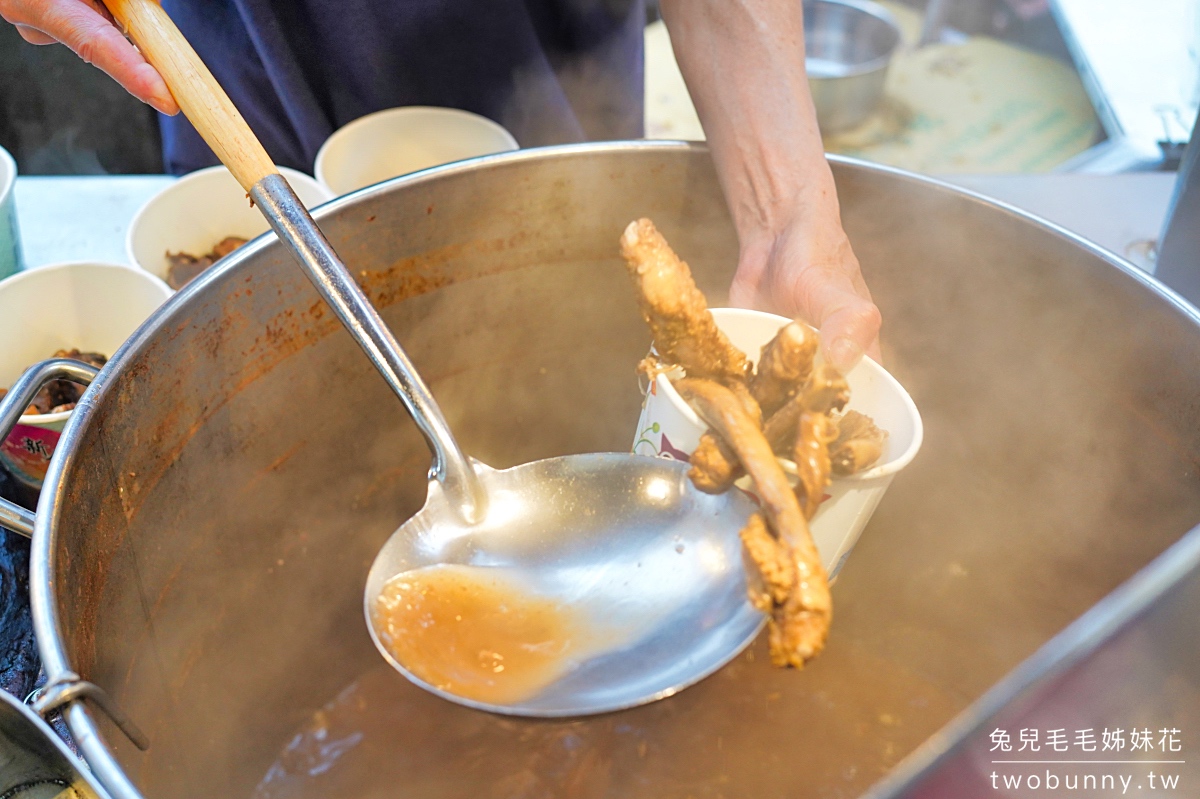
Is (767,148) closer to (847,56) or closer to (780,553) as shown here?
(780,553)

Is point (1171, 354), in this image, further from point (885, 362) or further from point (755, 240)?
point (755, 240)

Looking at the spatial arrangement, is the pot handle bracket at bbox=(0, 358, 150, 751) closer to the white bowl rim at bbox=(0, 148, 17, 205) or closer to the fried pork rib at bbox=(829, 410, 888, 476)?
the white bowl rim at bbox=(0, 148, 17, 205)

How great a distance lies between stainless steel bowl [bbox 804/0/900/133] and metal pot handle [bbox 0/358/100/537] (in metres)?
1.89

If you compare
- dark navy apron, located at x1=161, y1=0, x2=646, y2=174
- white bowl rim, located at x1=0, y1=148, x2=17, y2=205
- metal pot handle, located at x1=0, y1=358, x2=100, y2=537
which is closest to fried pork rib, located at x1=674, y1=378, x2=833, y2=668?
metal pot handle, located at x1=0, y1=358, x2=100, y2=537

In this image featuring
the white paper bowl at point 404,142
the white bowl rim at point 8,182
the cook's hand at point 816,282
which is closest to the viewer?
the cook's hand at point 816,282

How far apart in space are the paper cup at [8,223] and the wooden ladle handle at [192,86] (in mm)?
398

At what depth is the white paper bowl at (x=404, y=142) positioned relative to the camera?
1.19 meters

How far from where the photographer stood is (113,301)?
1.00 m

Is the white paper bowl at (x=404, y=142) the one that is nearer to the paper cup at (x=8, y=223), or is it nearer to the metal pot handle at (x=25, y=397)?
the paper cup at (x=8, y=223)

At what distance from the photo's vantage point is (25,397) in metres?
0.65

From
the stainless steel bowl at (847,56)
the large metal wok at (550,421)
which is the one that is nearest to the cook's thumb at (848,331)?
the large metal wok at (550,421)

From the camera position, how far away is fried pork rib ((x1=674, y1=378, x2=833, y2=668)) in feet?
1.78

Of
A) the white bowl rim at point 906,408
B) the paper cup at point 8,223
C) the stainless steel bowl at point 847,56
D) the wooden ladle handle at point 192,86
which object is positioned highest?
the wooden ladle handle at point 192,86

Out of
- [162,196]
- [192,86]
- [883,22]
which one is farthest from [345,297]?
[883,22]
